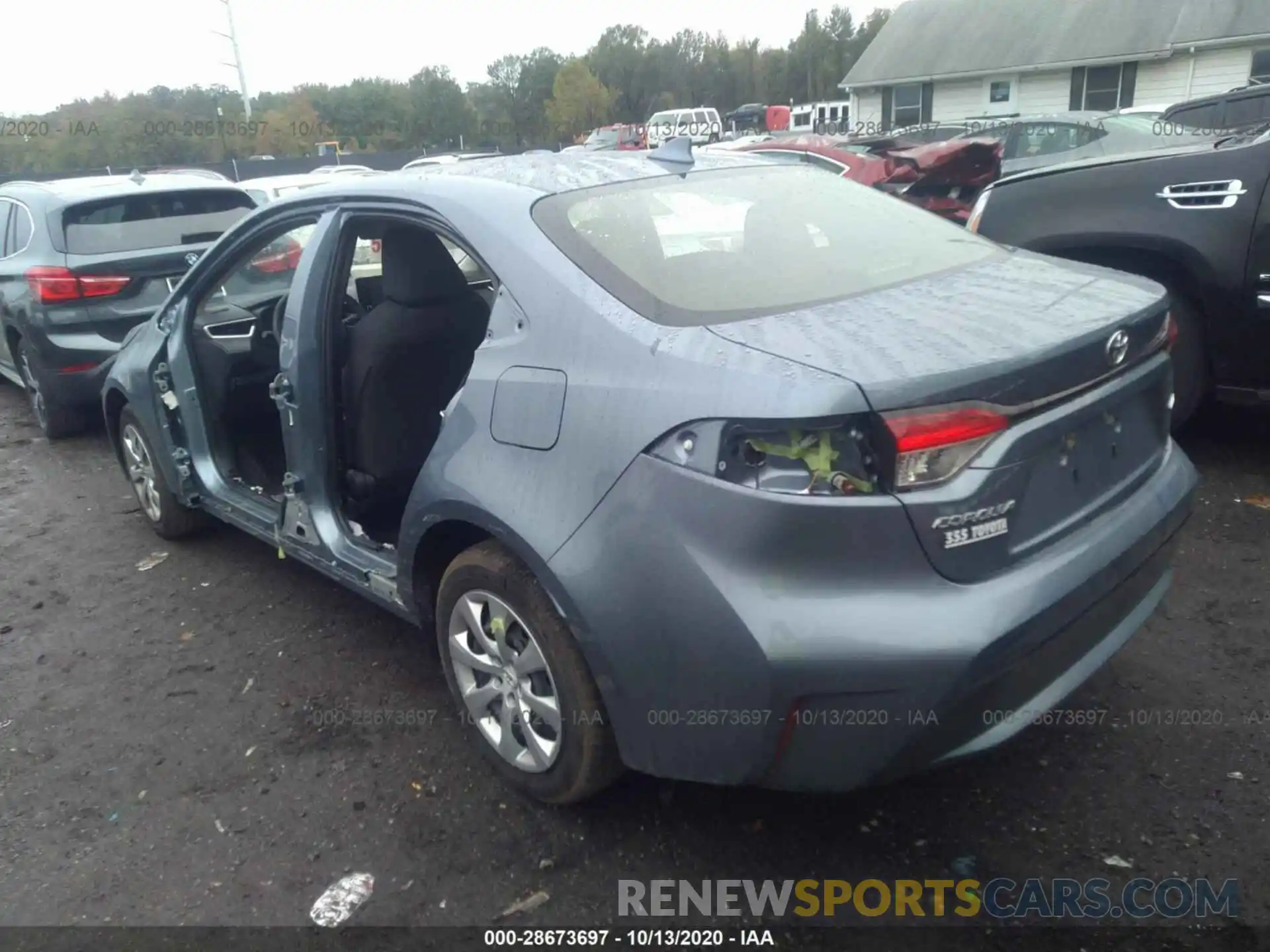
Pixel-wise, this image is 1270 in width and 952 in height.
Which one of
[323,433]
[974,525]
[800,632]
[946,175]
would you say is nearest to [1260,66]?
[946,175]

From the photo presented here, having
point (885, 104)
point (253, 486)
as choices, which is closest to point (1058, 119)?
point (253, 486)

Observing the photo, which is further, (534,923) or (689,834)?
(689,834)

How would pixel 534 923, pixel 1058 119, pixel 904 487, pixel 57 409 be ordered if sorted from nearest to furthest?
1. pixel 904 487
2. pixel 534 923
3. pixel 57 409
4. pixel 1058 119

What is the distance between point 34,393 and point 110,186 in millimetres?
1528

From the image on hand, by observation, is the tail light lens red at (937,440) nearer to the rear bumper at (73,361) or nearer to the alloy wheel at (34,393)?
the rear bumper at (73,361)

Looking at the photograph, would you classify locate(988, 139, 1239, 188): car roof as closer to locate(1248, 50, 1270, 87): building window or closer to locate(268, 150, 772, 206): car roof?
locate(268, 150, 772, 206): car roof

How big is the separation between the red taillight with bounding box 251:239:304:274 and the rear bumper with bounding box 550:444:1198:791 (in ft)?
8.69

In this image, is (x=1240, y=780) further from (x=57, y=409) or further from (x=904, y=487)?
(x=57, y=409)

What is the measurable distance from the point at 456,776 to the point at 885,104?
35.1 m

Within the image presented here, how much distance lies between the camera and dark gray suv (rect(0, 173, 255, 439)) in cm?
608

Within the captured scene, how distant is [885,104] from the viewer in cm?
3378

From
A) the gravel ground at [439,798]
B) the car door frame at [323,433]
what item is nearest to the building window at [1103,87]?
the gravel ground at [439,798]

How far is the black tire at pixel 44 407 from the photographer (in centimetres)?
639

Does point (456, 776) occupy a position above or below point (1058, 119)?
below
